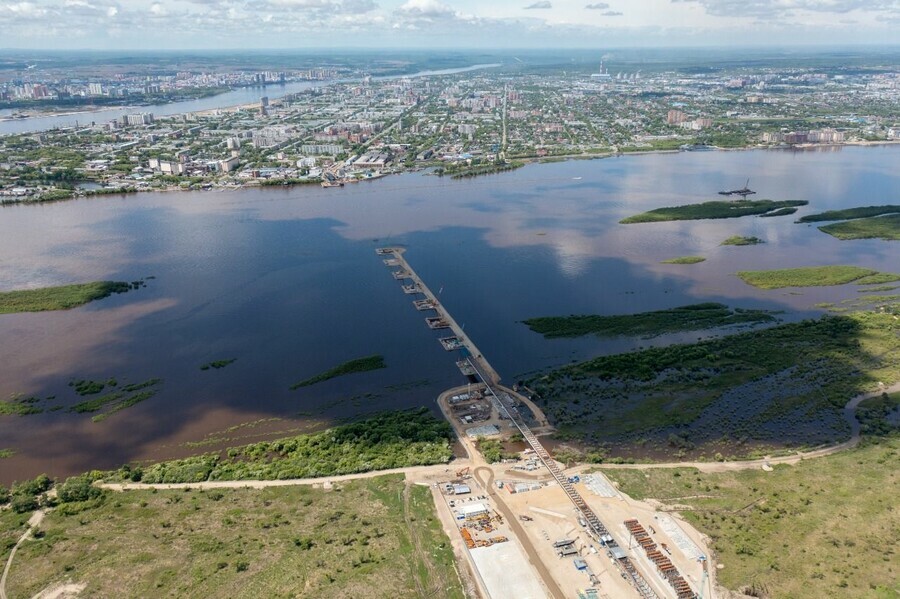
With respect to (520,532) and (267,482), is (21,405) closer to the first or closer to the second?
(267,482)

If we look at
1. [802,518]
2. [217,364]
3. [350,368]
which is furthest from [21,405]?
[802,518]

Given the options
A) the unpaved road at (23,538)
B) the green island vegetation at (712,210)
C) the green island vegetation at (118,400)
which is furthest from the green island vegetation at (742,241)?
the unpaved road at (23,538)

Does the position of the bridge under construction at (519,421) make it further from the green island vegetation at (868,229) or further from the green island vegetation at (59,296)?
the green island vegetation at (868,229)

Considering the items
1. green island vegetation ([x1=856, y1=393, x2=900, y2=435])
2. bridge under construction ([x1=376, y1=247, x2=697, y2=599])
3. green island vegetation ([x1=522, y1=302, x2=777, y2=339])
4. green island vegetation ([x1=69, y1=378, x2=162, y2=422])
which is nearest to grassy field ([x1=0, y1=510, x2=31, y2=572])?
green island vegetation ([x1=69, y1=378, x2=162, y2=422])

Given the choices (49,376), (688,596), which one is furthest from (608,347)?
(49,376)

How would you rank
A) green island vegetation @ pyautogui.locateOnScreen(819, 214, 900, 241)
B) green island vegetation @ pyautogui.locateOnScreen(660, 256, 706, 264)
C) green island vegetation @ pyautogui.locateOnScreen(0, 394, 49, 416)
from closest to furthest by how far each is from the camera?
1. green island vegetation @ pyautogui.locateOnScreen(0, 394, 49, 416)
2. green island vegetation @ pyautogui.locateOnScreen(660, 256, 706, 264)
3. green island vegetation @ pyautogui.locateOnScreen(819, 214, 900, 241)

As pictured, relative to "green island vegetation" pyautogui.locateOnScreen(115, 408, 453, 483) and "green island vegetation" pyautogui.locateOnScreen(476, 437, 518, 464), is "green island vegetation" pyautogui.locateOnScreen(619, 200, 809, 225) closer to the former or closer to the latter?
"green island vegetation" pyautogui.locateOnScreen(476, 437, 518, 464)
